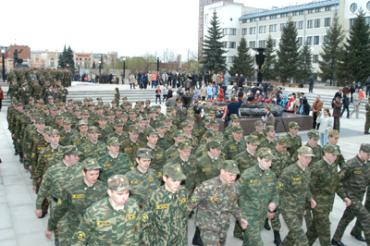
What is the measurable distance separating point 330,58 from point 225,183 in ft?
160

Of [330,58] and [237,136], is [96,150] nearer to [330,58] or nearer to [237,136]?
[237,136]

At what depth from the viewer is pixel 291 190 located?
6.08 m

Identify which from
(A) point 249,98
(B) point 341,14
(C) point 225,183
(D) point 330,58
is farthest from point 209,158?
(B) point 341,14

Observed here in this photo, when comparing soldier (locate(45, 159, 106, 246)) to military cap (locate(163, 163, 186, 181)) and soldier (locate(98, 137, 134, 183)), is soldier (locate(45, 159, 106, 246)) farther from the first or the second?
soldier (locate(98, 137, 134, 183))

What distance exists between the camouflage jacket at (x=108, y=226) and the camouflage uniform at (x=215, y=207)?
1.46 meters

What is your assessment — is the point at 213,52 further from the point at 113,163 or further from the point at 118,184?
the point at 118,184

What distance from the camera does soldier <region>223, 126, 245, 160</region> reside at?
8.68 m

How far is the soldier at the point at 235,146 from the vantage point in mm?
8680

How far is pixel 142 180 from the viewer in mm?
5312

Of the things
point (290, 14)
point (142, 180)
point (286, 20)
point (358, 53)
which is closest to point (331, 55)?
point (358, 53)

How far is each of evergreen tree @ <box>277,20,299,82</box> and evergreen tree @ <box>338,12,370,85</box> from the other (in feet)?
35.2

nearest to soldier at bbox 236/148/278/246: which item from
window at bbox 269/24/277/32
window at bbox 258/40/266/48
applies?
window at bbox 269/24/277/32

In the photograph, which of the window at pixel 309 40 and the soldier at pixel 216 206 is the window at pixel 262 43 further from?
the soldier at pixel 216 206

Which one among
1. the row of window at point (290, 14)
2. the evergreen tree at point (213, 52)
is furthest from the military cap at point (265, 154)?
the row of window at point (290, 14)
